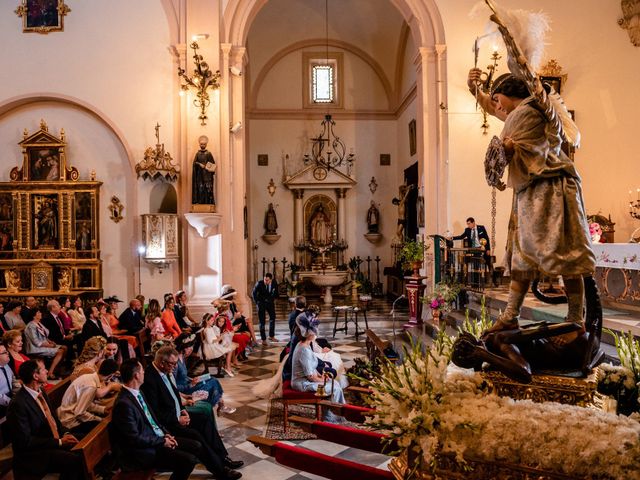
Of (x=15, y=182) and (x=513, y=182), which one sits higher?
(x=15, y=182)

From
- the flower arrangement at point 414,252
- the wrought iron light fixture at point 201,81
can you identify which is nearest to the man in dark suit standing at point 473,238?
the flower arrangement at point 414,252

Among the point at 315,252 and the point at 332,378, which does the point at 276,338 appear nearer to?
the point at 332,378

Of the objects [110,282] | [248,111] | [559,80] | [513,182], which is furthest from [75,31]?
[513,182]

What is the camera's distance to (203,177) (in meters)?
11.0

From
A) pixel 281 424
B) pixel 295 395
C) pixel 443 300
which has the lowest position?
pixel 281 424

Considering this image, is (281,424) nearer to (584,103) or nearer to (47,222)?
(47,222)

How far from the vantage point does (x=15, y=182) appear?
1186 cm

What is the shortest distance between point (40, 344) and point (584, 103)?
11.9 meters

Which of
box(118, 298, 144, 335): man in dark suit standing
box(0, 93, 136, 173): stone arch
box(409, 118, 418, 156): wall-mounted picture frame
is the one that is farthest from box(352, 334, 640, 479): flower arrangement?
box(409, 118, 418, 156): wall-mounted picture frame

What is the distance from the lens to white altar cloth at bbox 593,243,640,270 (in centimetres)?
719

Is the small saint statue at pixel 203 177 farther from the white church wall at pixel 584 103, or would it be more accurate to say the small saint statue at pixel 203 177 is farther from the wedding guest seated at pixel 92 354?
the wedding guest seated at pixel 92 354

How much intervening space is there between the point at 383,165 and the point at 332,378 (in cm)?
1387

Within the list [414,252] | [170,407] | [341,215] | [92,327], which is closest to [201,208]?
[92,327]

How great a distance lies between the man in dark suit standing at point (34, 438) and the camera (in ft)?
12.6
